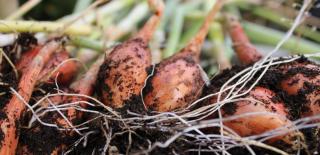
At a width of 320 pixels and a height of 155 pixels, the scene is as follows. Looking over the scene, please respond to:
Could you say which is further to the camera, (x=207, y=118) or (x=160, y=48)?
(x=160, y=48)

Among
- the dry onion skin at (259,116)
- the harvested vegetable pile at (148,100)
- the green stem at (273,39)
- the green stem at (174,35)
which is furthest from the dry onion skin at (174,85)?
the green stem at (273,39)

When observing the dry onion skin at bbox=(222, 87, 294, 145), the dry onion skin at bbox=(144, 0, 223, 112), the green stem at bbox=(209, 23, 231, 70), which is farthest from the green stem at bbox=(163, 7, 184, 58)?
the dry onion skin at bbox=(222, 87, 294, 145)

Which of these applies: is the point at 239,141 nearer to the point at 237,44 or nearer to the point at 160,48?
the point at 237,44

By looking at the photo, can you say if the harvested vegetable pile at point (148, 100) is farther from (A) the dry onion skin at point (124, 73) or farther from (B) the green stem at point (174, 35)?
(B) the green stem at point (174, 35)

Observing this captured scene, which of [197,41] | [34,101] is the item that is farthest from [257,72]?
[34,101]

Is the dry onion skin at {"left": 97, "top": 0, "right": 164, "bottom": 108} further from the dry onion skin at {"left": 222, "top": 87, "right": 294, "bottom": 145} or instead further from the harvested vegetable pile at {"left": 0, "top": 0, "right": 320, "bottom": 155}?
the dry onion skin at {"left": 222, "top": 87, "right": 294, "bottom": 145}

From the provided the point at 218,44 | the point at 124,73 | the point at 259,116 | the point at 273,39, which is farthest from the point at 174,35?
the point at 259,116

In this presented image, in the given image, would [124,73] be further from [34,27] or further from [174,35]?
[174,35]
